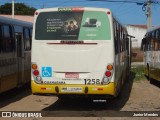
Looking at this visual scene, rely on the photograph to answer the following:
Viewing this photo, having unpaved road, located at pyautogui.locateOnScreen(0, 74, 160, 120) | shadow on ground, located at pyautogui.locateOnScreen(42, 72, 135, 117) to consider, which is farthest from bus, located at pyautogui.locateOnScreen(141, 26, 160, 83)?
shadow on ground, located at pyautogui.locateOnScreen(42, 72, 135, 117)

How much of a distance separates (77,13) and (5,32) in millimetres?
3640

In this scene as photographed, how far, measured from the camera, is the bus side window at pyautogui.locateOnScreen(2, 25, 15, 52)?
1536 centimetres

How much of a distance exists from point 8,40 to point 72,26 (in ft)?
12.1

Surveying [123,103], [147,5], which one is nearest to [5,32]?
[123,103]

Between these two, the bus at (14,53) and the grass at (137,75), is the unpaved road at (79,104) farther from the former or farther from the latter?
the grass at (137,75)

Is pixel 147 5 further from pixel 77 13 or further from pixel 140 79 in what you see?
pixel 77 13

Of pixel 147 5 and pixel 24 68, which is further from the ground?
pixel 147 5

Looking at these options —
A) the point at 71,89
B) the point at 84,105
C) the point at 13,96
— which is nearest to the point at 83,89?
the point at 71,89

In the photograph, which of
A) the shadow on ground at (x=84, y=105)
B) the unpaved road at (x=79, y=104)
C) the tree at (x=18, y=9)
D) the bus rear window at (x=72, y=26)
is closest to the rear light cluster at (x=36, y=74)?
the bus rear window at (x=72, y=26)

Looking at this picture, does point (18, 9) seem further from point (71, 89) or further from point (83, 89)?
point (83, 89)

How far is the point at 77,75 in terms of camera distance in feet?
42.1

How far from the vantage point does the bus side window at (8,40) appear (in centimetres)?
1536

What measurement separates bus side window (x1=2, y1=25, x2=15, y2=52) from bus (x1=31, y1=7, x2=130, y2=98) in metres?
2.49

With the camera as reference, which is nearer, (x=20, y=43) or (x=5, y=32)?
(x=5, y=32)
